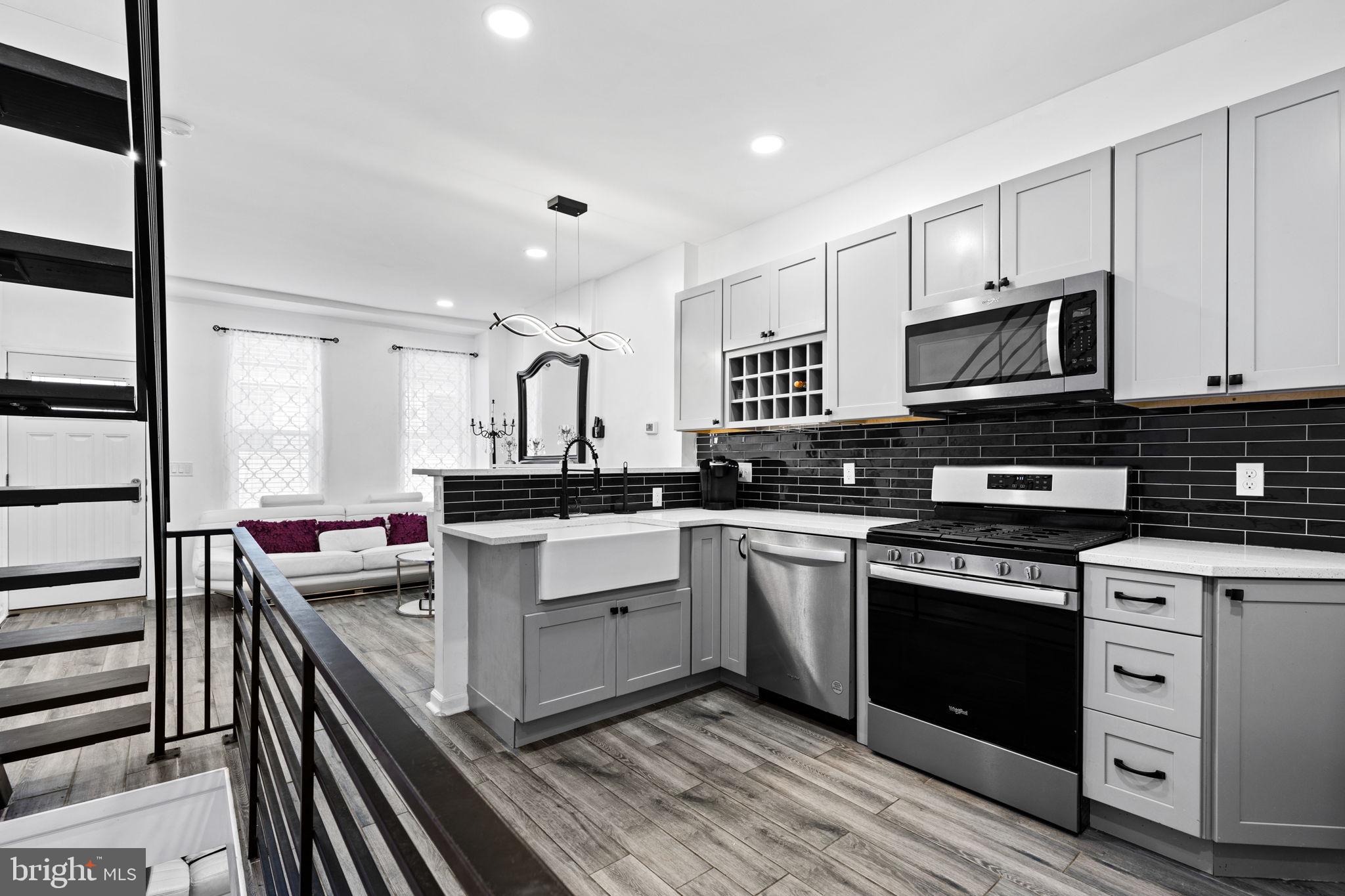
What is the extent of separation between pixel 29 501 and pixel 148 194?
807 mm

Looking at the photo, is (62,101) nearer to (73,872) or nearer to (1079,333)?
(73,872)

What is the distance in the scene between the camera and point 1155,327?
2.21 metres

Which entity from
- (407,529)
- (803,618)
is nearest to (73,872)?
(803,618)

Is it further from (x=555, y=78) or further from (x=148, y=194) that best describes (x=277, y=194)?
(x=148, y=194)

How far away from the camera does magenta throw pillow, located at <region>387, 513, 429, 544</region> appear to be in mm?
6074

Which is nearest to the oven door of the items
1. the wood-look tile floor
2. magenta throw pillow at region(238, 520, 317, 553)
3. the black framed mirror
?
the wood-look tile floor

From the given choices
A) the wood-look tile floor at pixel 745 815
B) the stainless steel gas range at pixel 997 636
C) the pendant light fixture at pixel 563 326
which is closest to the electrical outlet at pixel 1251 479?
the stainless steel gas range at pixel 997 636

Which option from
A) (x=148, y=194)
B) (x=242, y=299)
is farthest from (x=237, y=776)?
(x=242, y=299)

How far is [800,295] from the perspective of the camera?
11.2 feet

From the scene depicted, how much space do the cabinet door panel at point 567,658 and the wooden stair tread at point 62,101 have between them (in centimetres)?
199

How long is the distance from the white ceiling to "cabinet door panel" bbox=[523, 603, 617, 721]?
7.28ft

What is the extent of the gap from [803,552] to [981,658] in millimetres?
838

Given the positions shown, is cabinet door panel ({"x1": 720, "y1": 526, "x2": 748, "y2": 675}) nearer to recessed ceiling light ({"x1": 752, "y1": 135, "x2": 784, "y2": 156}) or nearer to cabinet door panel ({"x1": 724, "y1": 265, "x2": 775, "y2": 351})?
cabinet door panel ({"x1": 724, "y1": 265, "x2": 775, "y2": 351})

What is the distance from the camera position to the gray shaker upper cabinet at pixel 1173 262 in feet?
6.82
